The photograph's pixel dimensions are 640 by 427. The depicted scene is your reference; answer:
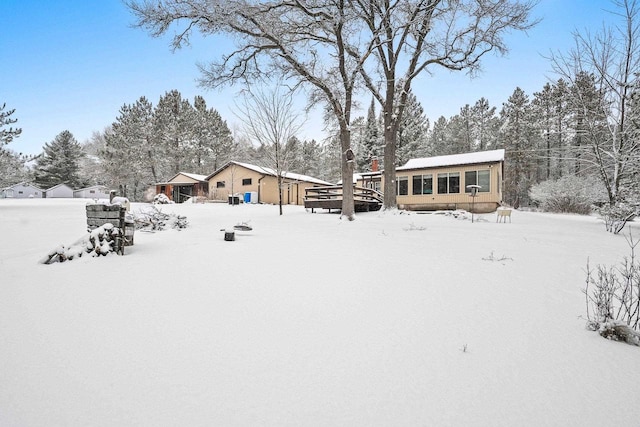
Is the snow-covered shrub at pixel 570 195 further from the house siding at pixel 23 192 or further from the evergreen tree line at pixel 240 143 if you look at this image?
the house siding at pixel 23 192

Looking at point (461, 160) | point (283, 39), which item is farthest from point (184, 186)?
point (461, 160)

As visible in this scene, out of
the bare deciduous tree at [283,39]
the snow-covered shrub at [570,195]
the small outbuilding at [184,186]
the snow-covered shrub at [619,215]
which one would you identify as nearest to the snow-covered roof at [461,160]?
the snow-covered shrub at [570,195]

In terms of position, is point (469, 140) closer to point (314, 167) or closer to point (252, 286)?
point (314, 167)

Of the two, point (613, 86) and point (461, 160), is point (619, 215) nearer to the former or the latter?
point (613, 86)

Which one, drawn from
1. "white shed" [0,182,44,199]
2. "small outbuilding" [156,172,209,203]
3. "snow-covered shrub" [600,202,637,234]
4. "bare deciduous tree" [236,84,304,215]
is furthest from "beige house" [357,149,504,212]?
"white shed" [0,182,44,199]

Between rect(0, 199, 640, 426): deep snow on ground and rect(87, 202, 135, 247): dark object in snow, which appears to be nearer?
rect(0, 199, 640, 426): deep snow on ground

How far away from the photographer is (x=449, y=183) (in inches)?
696

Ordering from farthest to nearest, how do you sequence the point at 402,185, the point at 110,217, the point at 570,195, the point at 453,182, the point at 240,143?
the point at 240,143 < the point at 570,195 < the point at 402,185 < the point at 453,182 < the point at 110,217

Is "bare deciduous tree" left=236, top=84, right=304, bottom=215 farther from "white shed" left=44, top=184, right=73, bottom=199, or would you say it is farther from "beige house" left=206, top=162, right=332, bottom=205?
"white shed" left=44, top=184, right=73, bottom=199

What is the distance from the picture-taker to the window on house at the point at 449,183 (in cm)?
1745

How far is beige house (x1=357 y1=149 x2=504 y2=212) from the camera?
1638cm

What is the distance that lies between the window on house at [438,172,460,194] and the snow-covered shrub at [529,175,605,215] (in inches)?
323

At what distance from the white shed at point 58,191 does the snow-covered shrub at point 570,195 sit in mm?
49523

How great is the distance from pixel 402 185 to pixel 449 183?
2992mm
